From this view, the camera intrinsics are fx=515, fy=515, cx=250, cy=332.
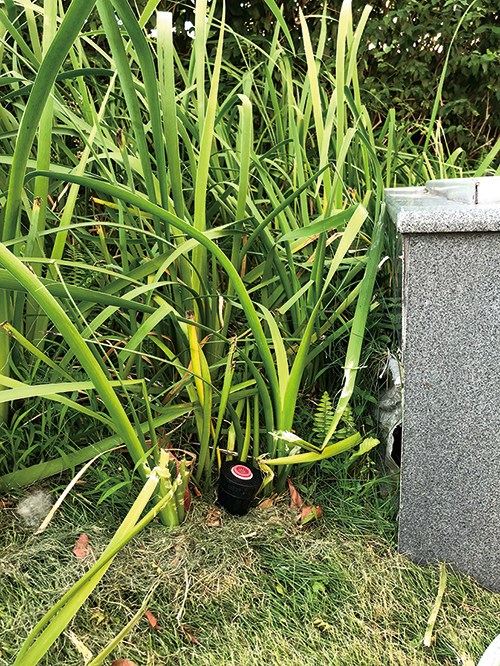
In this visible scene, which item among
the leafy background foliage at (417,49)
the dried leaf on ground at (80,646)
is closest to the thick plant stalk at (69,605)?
the dried leaf on ground at (80,646)

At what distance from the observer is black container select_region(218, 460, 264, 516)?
1.13 metres

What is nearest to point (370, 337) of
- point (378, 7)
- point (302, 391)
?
point (302, 391)

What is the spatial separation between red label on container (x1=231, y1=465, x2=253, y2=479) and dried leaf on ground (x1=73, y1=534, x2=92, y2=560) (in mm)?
342

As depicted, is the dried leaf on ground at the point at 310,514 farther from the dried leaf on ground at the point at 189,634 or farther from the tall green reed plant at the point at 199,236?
the dried leaf on ground at the point at 189,634

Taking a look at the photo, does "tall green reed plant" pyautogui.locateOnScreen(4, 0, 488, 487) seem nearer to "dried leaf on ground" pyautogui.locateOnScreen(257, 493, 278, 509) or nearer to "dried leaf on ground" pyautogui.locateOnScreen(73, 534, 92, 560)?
"dried leaf on ground" pyautogui.locateOnScreen(257, 493, 278, 509)

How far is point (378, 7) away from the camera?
3.34 meters

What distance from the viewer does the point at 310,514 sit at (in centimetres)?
123

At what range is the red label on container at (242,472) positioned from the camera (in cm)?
116

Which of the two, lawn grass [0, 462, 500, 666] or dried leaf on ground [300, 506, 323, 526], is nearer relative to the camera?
lawn grass [0, 462, 500, 666]

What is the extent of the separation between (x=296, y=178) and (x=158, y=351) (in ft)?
2.30

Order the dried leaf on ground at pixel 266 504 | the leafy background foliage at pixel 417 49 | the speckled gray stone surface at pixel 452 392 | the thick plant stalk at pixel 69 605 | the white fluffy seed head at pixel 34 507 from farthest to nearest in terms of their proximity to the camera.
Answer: the leafy background foliage at pixel 417 49 → the dried leaf on ground at pixel 266 504 → the white fluffy seed head at pixel 34 507 → the speckled gray stone surface at pixel 452 392 → the thick plant stalk at pixel 69 605

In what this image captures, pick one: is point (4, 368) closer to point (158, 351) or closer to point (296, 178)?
point (158, 351)

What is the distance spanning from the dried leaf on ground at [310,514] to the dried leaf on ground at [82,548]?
1.57 ft

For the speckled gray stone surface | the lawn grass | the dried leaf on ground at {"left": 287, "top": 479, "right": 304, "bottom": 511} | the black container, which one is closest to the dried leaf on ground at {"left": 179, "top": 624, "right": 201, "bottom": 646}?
the lawn grass
